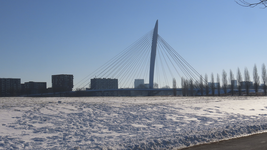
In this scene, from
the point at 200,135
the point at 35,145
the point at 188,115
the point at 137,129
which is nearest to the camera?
the point at 35,145

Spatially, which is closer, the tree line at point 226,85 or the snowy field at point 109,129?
the snowy field at point 109,129

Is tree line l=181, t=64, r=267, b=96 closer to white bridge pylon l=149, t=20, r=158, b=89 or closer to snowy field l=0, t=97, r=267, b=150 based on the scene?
white bridge pylon l=149, t=20, r=158, b=89

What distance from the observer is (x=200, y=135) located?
9125mm

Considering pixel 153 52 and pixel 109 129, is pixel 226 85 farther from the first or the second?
pixel 109 129

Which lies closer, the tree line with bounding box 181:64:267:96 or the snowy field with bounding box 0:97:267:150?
the snowy field with bounding box 0:97:267:150

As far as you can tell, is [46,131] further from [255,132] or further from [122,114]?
[255,132]

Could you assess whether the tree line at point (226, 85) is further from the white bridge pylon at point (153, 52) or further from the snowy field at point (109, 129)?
the snowy field at point (109, 129)

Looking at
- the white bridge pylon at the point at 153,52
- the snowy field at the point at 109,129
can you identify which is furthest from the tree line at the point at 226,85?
the snowy field at the point at 109,129

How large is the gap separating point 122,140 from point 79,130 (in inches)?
87.0

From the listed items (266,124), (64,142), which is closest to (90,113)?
(64,142)

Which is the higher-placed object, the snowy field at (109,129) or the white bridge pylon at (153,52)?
the white bridge pylon at (153,52)

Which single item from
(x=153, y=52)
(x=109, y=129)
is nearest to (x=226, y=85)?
(x=153, y=52)

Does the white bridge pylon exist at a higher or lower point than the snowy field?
higher

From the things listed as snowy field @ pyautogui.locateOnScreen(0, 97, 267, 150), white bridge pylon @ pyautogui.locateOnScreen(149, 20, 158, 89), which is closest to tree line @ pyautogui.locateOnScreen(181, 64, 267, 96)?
white bridge pylon @ pyautogui.locateOnScreen(149, 20, 158, 89)
